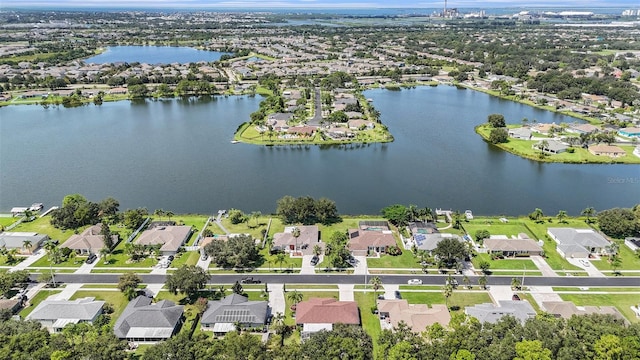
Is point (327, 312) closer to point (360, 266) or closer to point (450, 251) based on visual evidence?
point (360, 266)

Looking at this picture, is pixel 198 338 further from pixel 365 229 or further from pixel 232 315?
pixel 365 229

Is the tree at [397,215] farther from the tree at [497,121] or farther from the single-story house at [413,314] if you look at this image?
the tree at [497,121]

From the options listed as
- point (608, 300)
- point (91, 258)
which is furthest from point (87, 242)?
point (608, 300)

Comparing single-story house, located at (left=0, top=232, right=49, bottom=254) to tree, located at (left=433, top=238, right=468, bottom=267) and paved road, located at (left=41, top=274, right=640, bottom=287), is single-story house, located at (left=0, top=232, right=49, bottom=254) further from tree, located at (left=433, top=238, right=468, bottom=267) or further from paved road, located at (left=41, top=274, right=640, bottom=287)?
tree, located at (left=433, top=238, right=468, bottom=267)

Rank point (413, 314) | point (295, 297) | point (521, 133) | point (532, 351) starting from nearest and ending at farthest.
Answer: point (532, 351), point (413, 314), point (295, 297), point (521, 133)

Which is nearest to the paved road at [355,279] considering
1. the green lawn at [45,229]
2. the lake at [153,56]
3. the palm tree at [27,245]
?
the palm tree at [27,245]

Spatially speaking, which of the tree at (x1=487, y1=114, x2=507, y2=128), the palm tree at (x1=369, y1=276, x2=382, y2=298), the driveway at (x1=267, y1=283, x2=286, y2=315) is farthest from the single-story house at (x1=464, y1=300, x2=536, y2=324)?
the tree at (x1=487, y1=114, x2=507, y2=128)
